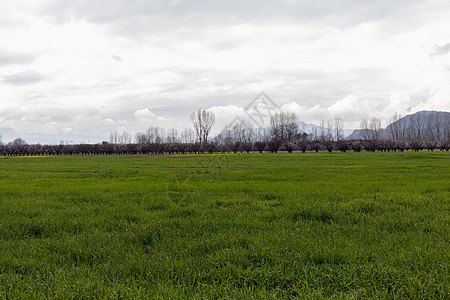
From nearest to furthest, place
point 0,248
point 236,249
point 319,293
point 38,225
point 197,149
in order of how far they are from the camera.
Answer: point 319,293, point 236,249, point 0,248, point 38,225, point 197,149

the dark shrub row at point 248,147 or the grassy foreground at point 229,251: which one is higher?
the dark shrub row at point 248,147

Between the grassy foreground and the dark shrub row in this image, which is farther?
the dark shrub row

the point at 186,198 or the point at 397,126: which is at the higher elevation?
the point at 397,126

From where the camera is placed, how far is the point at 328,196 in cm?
939

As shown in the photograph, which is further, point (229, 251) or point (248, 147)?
point (248, 147)

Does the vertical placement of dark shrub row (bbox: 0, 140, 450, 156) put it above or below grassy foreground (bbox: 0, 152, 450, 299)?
above

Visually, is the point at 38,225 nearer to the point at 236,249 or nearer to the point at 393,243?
the point at 236,249

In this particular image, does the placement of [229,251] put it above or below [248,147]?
below

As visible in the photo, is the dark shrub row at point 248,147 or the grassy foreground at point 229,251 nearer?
the grassy foreground at point 229,251

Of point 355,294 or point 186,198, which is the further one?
point 186,198

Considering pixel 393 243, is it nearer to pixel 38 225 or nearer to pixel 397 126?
pixel 38 225

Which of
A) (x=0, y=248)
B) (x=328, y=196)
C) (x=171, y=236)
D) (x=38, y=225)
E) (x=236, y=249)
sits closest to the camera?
(x=236, y=249)

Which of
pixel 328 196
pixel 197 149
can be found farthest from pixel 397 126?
pixel 328 196

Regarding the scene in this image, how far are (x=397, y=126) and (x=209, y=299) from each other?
18870 centimetres
